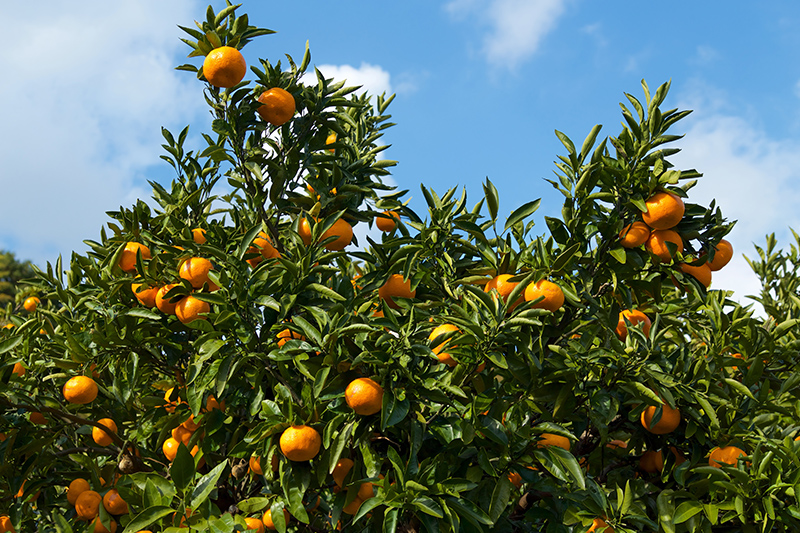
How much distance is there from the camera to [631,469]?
3180 millimetres

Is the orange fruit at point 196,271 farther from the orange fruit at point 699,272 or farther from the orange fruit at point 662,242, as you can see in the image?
the orange fruit at point 699,272

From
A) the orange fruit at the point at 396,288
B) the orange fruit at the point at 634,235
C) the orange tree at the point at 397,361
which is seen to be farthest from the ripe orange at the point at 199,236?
the orange fruit at the point at 634,235

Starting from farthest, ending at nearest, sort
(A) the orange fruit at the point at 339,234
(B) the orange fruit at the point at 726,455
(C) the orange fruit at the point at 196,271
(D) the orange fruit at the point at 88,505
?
(D) the orange fruit at the point at 88,505 → (A) the orange fruit at the point at 339,234 → (C) the orange fruit at the point at 196,271 → (B) the orange fruit at the point at 726,455

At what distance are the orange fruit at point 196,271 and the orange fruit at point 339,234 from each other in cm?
53

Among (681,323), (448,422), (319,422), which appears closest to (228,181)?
(319,422)

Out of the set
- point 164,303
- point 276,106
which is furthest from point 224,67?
point 164,303

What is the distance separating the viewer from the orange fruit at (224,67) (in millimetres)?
2984

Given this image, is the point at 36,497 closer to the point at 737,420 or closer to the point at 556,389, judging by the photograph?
the point at 556,389

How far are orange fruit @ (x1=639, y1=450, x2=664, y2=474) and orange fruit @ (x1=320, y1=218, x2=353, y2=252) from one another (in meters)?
1.78

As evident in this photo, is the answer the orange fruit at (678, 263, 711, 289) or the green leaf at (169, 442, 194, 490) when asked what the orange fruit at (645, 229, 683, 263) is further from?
the green leaf at (169, 442, 194, 490)

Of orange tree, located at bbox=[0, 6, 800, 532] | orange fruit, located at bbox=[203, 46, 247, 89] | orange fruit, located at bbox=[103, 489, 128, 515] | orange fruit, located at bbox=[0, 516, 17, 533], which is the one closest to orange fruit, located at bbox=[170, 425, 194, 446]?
orange tree, located at bbox=[0, 6, 800, 532]

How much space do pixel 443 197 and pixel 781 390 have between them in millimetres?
1767

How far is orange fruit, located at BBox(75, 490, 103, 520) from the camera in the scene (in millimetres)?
3082

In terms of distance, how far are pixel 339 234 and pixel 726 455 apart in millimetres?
1940
